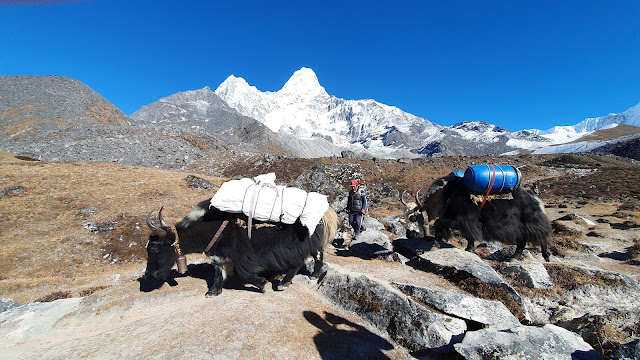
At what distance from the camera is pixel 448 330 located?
360 centimetres

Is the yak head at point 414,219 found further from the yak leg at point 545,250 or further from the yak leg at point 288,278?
the yak leg at point 288,278

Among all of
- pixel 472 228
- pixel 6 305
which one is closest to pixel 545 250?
pixel 472 228

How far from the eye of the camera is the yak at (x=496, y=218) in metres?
7.08

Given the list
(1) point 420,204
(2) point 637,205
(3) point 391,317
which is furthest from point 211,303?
(2) point 637,205

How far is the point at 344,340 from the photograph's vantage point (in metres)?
3.66

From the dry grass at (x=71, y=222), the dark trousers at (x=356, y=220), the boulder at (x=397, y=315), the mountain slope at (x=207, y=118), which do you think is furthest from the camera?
the mountain slope at (x=207, y=118)

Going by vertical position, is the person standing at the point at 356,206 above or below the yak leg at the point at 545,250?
above

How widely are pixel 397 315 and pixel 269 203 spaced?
2803 mm

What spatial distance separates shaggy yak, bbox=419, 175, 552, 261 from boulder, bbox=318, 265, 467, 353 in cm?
363

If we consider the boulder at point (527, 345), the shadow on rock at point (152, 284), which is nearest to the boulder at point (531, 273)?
the boulder at point (527, 345)

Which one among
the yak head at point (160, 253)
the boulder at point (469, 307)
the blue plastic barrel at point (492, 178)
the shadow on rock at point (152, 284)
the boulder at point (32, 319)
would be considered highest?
the blue plastic barrel at point (492, 178)

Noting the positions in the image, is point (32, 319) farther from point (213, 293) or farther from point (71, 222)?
point (71, 222)

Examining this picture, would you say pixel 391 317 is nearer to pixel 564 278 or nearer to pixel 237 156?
pixel 564 278

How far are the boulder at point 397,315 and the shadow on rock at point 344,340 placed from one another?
0.78 ft
